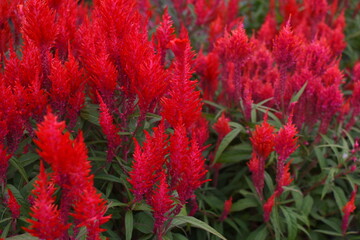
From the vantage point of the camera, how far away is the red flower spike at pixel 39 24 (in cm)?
121

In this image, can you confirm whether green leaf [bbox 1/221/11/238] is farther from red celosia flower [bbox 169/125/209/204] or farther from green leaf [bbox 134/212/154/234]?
red celosia flower [bbox 169/125/209/204]

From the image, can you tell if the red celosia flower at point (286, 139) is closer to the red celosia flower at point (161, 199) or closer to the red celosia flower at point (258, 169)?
the red celosia flower at point (258, 169)

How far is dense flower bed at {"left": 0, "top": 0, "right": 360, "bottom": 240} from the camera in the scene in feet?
3.71

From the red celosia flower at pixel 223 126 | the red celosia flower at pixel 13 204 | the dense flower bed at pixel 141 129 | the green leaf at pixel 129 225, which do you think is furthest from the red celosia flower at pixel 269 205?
the red celosia flower at pixel 13 204

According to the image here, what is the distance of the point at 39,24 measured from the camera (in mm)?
1243

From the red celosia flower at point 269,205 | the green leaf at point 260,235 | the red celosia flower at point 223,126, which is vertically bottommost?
the green leaf at point 260,235

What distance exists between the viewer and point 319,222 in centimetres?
232

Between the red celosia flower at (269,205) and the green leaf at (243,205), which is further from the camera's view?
the green leaf at (243,205)

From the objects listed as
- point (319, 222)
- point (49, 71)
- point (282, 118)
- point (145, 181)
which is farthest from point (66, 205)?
point (319, 222)

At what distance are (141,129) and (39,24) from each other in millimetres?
558

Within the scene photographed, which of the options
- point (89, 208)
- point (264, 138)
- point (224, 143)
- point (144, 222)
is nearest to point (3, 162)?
point (89, 208)

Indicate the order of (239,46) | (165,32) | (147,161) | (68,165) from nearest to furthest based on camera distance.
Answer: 1. (68,165)
2. (147,161)
3. (165,32)
4. (239,46)

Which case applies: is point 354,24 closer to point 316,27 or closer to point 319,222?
point 316,27

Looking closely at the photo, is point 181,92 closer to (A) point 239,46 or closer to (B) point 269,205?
(A) point 239,46
